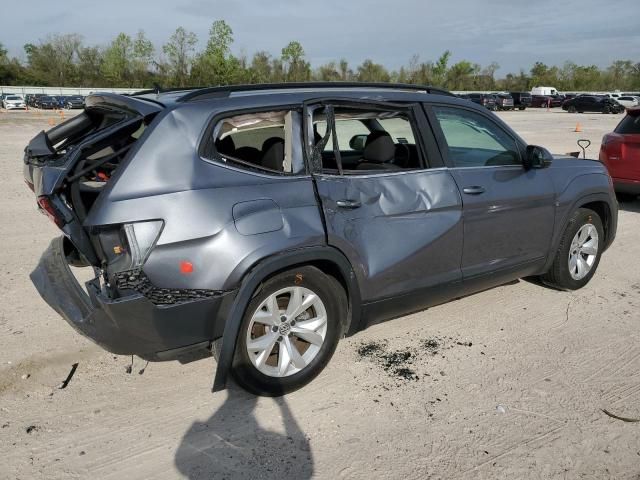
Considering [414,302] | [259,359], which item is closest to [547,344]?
[414,302]

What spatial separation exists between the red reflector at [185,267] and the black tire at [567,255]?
131 inches

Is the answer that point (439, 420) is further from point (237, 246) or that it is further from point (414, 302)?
point (237, 246)

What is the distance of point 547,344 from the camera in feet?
13.2

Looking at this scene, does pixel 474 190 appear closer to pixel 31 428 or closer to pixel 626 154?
pixel 31 428

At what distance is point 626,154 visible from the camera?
317 inches

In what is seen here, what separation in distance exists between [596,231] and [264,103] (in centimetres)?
349

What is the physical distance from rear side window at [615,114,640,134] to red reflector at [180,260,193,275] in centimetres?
765

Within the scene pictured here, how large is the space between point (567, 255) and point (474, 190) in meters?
1.45

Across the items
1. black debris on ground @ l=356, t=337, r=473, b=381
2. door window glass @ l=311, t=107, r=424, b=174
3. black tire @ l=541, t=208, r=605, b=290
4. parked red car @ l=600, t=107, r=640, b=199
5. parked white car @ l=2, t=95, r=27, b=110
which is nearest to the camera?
door window glass @ l=311, t=107, r=424, b=174

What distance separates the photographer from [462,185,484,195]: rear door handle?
390 cm

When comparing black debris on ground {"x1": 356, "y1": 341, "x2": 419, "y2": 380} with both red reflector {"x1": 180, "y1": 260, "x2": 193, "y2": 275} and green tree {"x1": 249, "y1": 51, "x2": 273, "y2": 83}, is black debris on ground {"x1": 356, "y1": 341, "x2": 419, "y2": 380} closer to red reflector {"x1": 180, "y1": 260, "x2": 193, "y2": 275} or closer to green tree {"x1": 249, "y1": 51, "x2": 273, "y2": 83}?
red reflector {"x1": 180, "y1": 260, "x2": 193, "y2": 275}

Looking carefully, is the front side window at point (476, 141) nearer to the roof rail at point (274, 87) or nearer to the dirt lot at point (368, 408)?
the roof rail at point (274, 87)

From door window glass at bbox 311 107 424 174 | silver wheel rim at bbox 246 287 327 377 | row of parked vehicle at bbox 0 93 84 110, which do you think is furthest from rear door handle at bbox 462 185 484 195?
row of parked vehicle at bbox 0 93 84 110

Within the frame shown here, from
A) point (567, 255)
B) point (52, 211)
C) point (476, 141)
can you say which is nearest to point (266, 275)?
point (52, 211)
